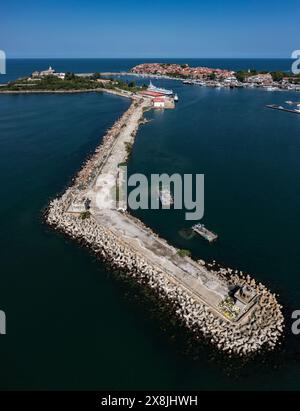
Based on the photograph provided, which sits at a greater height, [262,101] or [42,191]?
[262,101]

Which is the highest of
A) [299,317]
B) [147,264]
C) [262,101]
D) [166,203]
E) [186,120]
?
[262,101]

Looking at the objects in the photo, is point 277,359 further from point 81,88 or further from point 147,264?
point 81,88

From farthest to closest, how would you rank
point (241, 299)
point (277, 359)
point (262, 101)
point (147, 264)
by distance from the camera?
point (262, 101) → point (147, 264) → point (241, 299) → point (277, 359)

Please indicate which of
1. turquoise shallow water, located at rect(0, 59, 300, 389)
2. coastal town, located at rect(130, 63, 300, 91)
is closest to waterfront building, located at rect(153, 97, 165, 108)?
turquoise shallow water, located at rect(0, 59, 300, 389)
